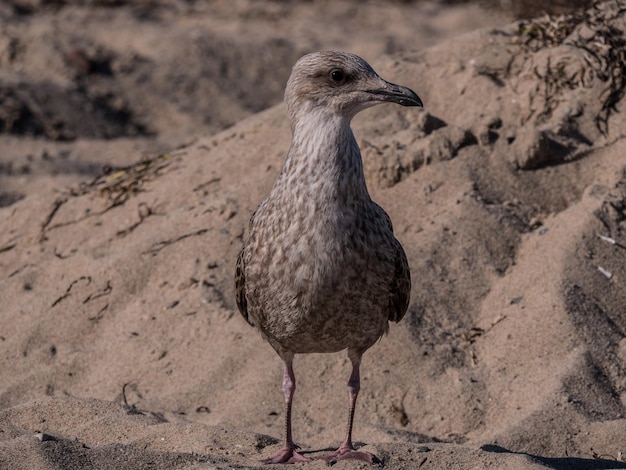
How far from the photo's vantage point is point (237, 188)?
8047 millimetres

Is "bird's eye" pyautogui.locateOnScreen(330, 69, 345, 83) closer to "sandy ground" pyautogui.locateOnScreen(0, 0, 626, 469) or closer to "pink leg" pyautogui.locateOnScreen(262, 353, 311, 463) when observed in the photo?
"pink leg" pyautogui.locateOnScreen(262, 353, 311, 463)

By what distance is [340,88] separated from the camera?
210 inches

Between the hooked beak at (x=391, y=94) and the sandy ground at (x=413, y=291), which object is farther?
the sandy ground at (x=413, y=291)

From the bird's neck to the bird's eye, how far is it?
0.20 metres

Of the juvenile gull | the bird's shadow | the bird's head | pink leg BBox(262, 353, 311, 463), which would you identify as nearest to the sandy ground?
the bird's shadow

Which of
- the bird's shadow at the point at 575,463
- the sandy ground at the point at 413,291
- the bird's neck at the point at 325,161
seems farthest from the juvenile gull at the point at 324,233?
the bird's shadow at the point at 575,463

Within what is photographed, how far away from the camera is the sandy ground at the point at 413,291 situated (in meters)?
6.03

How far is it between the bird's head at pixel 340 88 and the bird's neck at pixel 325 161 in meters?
0.07

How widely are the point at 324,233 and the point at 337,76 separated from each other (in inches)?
32.8

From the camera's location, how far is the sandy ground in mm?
6027

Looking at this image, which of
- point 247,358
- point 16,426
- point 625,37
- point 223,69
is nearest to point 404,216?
point 247,358

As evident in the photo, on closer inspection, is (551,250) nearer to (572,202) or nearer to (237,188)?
(572,202)

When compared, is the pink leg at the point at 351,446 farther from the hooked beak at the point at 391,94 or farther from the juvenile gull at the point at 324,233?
the hooked beak at the point at 391,94

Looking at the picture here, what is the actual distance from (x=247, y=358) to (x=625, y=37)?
4.09 metres
